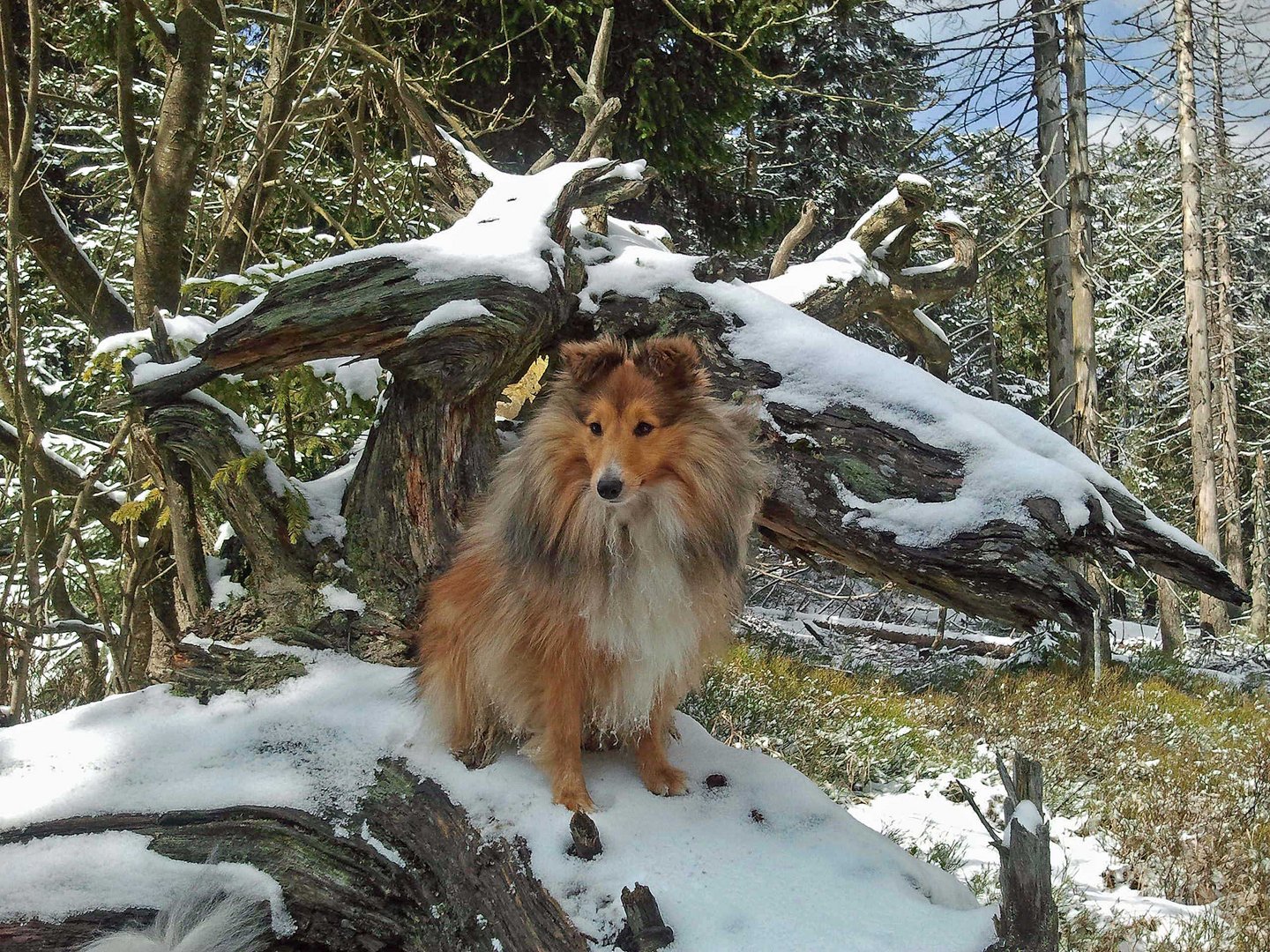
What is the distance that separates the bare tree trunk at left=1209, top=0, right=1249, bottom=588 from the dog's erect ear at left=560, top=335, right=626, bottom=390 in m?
14.4

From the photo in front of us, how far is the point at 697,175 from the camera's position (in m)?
11.0

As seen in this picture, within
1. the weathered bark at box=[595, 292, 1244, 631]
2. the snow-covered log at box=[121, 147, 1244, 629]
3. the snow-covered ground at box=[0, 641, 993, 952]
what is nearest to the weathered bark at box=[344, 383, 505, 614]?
the snow-covered log at box=[121, 147, 1244, 629]

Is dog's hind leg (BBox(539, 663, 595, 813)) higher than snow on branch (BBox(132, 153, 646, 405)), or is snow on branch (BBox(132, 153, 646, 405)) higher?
snow on branch (BBox(132, 153, 646, 405))

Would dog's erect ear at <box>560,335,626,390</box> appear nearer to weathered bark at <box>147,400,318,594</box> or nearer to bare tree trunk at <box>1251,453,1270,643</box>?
weathered bark at <box>147,400,318,594</box>

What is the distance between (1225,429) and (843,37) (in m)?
9.58

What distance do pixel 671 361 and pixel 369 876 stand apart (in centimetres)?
195

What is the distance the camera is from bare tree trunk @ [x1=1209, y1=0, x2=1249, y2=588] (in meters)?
14.6

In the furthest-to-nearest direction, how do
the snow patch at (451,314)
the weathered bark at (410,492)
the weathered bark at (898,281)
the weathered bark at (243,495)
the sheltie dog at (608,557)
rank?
the weathered bark at (898,281) < the weathered bark at (410,492) < the weathered bark at (243,495) < the snow patch at (451,314) < the sheltie dog at (608,557)

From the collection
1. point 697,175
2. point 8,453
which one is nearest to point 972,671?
point 697,175

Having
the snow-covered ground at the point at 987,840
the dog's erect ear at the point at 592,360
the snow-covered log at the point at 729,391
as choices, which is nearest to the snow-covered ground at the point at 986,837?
the snow-covered ground at the point at 987,840

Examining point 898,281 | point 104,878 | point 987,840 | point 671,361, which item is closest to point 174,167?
point 671,361

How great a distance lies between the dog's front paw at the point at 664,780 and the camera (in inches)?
129

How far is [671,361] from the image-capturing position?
3090 millimetres

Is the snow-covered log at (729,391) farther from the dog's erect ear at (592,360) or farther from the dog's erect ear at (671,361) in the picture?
the dog's erect ear at (671,361)
